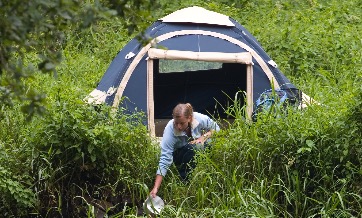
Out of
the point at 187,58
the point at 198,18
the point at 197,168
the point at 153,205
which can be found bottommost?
the point at 153,205

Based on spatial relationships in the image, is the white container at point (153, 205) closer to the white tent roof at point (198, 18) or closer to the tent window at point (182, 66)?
the white tent roof at point (198, 18)

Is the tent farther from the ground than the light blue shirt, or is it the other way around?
the tent

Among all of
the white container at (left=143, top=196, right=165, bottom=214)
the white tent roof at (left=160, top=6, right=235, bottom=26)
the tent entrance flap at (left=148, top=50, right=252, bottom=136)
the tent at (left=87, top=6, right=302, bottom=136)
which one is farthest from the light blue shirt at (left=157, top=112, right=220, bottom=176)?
the tent entrance flap at (left=148, top=50, right=252, bottom=136)

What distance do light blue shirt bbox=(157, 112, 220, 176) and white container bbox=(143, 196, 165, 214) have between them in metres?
0.25

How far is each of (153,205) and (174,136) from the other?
646mm

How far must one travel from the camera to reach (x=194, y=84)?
33.6 ft

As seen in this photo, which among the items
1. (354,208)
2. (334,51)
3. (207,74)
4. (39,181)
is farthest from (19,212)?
(334,51)

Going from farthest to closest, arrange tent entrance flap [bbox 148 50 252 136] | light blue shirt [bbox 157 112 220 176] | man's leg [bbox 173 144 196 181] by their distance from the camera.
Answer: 1. tent entrance flap [bbox 148 50 252 136]
2. man's leg [bbox 173 144 196 181]
3. light blue shirt [bbox 157 112 220 176]

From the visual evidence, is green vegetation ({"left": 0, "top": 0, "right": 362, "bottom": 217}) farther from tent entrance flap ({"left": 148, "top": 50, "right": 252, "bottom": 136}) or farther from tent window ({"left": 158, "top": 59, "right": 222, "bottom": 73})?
tent window ({"left": 158, "top": 59, "right": 222, "bottom": 73})

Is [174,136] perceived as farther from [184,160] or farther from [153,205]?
[153,205]

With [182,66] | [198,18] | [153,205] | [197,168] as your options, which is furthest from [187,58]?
[153,205]

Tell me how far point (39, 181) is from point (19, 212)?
28cm

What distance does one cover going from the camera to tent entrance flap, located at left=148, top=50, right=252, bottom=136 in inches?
396

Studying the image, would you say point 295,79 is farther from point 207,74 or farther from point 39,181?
point 39,181
